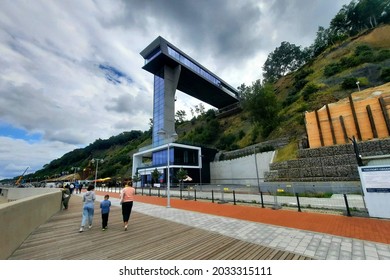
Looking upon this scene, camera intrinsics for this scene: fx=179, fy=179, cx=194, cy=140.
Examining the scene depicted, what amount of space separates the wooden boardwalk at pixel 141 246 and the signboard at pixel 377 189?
610 cm

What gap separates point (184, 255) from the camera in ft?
14.0

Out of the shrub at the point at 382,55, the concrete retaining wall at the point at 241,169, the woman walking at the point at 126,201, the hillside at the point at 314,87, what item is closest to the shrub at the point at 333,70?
the hillside at the point at 314,87

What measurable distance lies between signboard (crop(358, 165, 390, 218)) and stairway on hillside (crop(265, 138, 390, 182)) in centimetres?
1280

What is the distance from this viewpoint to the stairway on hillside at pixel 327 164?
1811cm

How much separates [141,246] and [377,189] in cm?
948

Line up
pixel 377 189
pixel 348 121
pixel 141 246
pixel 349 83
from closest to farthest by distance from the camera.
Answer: pixel 141 246, pixel 377 189, pixel 348 121, pixel 349 83

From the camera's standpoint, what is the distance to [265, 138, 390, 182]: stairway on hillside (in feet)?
59.4

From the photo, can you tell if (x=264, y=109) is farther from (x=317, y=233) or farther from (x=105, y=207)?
(x=105, y=207)

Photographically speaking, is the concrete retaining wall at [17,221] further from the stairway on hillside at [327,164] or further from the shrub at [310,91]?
the shrub at [310,91]

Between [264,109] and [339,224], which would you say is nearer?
[339,224]

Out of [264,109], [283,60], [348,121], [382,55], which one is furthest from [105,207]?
[283,60]

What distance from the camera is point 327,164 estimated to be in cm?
1973
